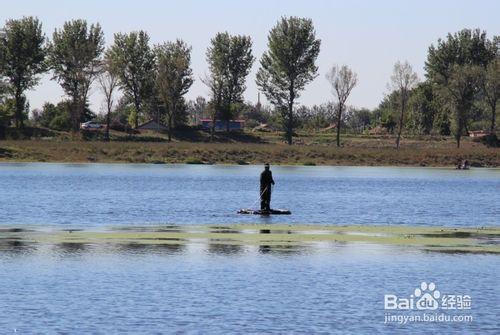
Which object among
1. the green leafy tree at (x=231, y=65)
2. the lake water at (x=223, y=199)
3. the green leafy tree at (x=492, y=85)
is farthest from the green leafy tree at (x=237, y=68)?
the lake water at (x=223, y=199)

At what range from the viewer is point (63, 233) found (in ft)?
143

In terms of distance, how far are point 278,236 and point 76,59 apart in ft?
452

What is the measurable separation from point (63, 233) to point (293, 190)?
4345 centimetres

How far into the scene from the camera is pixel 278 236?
4356 centimetres

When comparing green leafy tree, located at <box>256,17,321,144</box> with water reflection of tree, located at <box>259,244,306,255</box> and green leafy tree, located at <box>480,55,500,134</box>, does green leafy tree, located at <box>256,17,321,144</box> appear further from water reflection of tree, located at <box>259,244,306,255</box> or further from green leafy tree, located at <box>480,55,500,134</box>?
water reflection of tree, located at <box>259,244,306,255</box>

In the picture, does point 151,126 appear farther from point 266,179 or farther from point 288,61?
point 266,179

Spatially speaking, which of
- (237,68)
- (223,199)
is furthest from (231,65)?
(223,199)

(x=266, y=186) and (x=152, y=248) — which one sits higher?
(x=266, y=186)

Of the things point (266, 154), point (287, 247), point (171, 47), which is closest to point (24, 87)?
point (171, 47)

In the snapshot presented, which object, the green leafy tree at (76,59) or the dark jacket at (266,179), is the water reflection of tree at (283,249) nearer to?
the dark jacket at (266,179)

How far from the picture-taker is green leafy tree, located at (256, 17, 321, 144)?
610ft

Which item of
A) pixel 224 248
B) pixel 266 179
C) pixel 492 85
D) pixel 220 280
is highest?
pixel 492 85

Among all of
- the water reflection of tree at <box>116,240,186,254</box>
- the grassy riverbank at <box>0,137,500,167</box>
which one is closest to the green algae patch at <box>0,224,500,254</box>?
the water reflection of tree at <box>116,240,186,254</box>

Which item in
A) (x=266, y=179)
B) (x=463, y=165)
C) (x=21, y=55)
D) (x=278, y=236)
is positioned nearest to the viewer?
(x=278, y=236)
